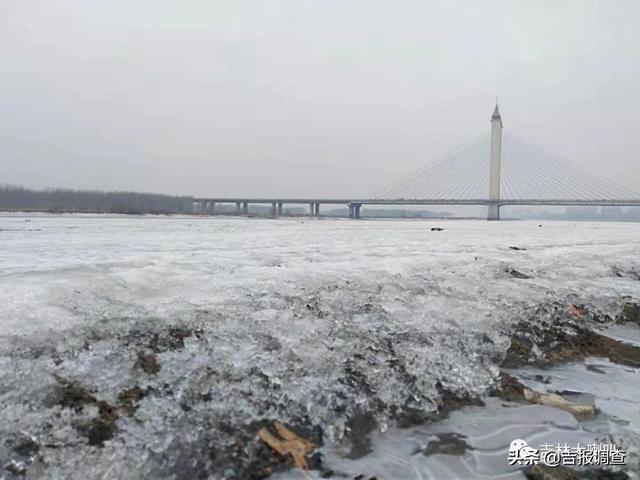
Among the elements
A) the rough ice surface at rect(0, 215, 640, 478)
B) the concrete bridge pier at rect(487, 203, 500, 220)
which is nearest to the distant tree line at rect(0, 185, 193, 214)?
the concrete bridge pier at rect(487, 203, 500, 220)

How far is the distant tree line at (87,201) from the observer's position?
79.6 m

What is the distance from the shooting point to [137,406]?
255cm

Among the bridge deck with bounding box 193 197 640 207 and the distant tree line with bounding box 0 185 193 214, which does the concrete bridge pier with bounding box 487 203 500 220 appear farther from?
the distant tree line with bounding box 0 185 193 214

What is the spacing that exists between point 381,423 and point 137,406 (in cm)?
143

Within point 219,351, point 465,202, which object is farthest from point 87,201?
point 219,351

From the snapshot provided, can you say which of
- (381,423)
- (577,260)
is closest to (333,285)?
(381,423)
